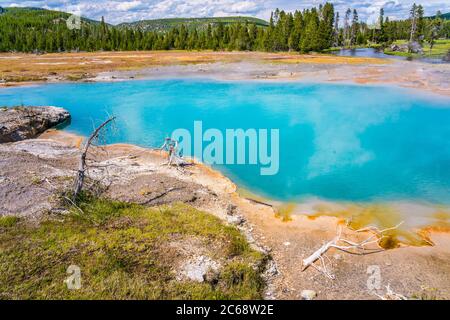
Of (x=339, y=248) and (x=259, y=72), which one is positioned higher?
(x=259, y=72)

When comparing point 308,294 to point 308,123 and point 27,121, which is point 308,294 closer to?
point 308,123

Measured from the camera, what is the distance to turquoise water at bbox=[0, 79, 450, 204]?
1627 centimetres

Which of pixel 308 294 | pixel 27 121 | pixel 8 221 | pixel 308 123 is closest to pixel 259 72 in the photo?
pixel 308 123

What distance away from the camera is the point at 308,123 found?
85.6 ft

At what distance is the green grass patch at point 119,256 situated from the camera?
25.8ft

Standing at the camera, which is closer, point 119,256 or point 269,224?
point 119,256

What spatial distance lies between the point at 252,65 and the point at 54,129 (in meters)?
37.4

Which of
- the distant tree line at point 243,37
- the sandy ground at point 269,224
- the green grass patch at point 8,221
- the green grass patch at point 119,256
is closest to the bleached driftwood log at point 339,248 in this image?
the sandy ground at point 269,224

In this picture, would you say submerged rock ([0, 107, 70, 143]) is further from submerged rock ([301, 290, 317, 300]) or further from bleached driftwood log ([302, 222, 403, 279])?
submerged rock ([301, 290, 317, 300])

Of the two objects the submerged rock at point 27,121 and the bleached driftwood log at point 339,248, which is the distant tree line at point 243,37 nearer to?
the submerged rock at point 27,121

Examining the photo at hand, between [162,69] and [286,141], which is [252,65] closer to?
[162,69]

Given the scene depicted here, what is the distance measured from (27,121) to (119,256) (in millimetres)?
18796

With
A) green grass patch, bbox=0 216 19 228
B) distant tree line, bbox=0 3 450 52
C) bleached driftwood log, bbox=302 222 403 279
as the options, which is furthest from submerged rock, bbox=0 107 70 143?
distant tree line, bbox=0 3 450 52

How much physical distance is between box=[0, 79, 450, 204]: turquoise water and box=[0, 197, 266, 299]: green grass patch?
5.32 metres
